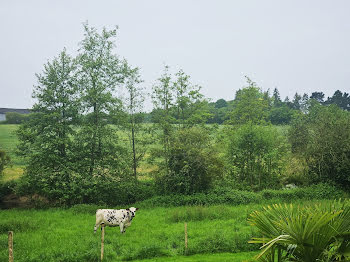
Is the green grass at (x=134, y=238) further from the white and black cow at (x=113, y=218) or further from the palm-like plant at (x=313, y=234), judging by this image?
the palm-like plant at (x=313, y=234)

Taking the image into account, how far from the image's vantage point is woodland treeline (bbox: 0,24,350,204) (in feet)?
84.8

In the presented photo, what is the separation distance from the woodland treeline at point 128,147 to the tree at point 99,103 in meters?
0.08

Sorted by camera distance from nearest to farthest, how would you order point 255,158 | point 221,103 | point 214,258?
point 214,258 → point 255,158 → point 221,103

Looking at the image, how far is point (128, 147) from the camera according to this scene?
29.0 meters

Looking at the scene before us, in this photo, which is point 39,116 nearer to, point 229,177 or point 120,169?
point 120,169

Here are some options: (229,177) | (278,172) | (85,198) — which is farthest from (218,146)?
(85,198)

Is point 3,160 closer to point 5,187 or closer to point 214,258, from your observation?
point 5,187

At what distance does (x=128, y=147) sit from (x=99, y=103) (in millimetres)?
4741

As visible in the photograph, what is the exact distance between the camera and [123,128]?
2798cm

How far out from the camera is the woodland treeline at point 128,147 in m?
25.8

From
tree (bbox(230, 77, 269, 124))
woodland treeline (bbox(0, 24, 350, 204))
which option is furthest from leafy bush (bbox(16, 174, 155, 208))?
tree (bbox(230, 77, 269, 124))

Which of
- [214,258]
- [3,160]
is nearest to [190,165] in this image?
[214,258]

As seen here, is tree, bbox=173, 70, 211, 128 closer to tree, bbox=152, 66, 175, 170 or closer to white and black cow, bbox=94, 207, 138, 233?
tree, bbox=152, 66, 175, 170

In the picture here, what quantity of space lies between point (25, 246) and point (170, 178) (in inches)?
540
